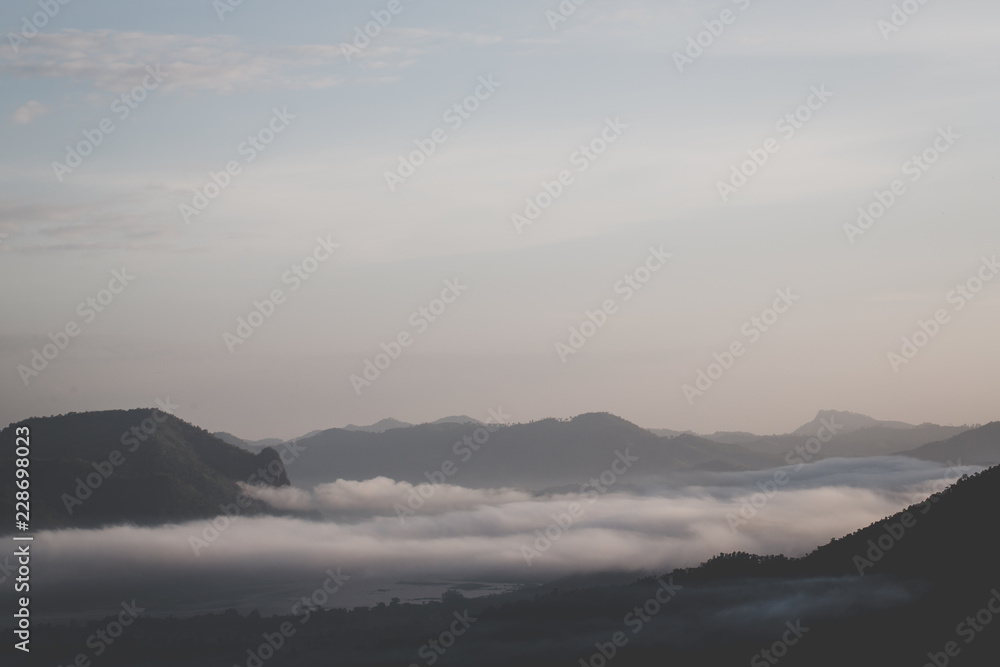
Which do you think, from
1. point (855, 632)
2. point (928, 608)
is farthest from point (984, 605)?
point (855, 632)

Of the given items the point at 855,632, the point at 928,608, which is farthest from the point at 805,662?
the point at 928,608

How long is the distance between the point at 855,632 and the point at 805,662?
36.2 ft

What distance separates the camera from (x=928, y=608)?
7825 inches

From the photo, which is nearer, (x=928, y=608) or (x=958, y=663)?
(x=958, y=663)

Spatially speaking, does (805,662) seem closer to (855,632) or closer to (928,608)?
(855,632)

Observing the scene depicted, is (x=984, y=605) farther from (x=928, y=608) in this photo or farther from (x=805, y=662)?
(x=805, y=662)

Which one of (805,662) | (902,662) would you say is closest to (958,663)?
(902,662)

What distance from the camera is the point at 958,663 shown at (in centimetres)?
18038

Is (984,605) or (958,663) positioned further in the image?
(984,605)

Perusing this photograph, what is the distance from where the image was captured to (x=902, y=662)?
186m

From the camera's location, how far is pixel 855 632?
196 meters

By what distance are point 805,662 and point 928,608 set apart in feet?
81.5

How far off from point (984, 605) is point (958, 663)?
18.7 m

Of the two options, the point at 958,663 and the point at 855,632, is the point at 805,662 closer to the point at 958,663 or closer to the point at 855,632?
the point at 855,632
